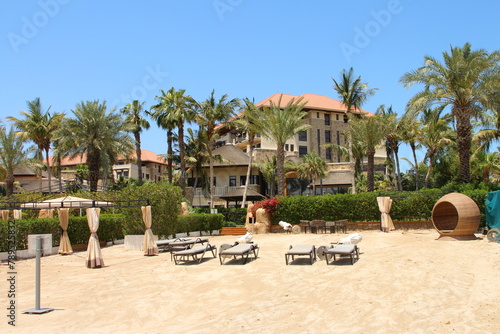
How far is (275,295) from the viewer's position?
10523mm

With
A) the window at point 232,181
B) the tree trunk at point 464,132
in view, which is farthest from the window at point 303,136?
the tree trunk at point 464,132

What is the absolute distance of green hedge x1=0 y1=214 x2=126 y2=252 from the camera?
1892 cm

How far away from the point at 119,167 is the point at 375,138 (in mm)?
45386

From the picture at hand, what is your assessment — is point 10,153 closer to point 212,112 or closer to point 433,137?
point 212,112

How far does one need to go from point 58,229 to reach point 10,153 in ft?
75.2

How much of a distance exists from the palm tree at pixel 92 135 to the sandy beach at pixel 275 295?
18390mm

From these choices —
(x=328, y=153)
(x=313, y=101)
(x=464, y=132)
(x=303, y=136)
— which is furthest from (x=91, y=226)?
(x=313, y=101)

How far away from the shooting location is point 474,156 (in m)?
41.0

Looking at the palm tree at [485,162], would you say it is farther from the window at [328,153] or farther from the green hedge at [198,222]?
the window at [328,153]

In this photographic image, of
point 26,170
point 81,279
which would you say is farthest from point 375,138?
point 26,170

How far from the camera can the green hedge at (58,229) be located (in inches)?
745

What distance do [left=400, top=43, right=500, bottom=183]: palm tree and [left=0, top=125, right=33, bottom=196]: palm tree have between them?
33398mm

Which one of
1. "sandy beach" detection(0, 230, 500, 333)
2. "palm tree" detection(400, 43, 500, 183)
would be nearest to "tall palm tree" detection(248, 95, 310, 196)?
"palm tree" detection(400, 43, 500, 183)

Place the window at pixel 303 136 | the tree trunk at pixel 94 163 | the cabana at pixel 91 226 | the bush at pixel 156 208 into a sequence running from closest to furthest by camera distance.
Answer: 1. the cabana at pixel 91 226
2. the bush at pixel 156 208
3. the tree trunk at pixel 94 163
4. the window at pixel 303 136
